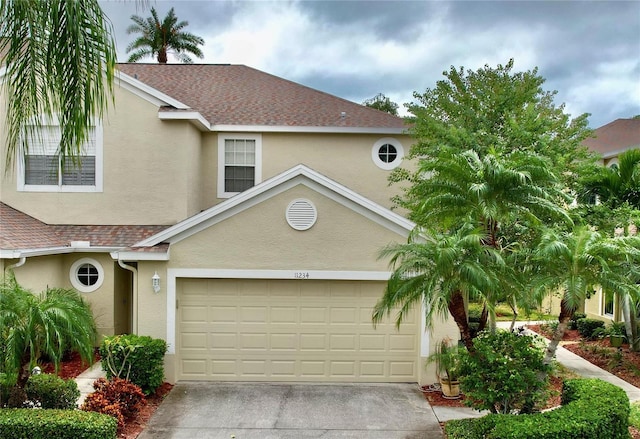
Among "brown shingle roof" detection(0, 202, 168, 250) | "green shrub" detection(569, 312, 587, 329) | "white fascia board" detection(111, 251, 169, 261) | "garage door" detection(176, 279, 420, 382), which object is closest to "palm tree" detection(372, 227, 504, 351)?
"garage door" detection(176, 279, 420, 382)

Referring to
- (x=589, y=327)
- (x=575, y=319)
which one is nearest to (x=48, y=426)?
(x=589, y=327)

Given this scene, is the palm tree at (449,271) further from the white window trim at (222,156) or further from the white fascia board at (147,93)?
the white fascia board at (147,93)

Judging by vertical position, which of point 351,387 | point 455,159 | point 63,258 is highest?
point 455,159

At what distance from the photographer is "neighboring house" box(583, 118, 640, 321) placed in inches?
611

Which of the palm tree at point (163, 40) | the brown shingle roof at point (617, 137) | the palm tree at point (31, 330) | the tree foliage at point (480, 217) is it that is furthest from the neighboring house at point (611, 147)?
the palm tree at point (163, 40)

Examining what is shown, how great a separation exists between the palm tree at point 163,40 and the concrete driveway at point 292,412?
26900mm

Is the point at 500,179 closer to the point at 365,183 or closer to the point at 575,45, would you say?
the point at 365,183

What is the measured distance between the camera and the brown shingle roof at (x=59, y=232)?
10.9 m

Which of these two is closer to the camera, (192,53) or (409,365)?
(409,365)

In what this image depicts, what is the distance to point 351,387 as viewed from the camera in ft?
32.4

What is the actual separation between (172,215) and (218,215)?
3.30 m

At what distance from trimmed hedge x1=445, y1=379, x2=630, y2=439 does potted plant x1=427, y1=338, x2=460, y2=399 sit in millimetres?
1638

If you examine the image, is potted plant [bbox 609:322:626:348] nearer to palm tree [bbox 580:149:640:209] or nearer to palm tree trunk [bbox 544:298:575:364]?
palm tree [bbox 580:149:640:209]

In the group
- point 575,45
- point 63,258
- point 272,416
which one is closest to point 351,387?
point 272,416
